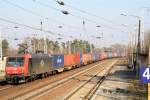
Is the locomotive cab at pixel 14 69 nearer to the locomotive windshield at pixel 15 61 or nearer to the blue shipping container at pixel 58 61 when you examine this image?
the locomotive windshield at pixel 15 61

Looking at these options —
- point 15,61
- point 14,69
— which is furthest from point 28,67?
point 14,69

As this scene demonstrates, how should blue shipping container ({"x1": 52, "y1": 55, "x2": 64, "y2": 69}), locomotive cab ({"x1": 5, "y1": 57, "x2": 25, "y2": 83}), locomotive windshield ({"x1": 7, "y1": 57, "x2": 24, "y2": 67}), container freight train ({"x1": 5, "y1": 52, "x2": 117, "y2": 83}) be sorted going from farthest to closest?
blue shipping container ({"x1": 52, "y1": 55, "x2": 64, "y2": 69})
locomotive windshield ({"x1": 7, "y1": 57, "x2": 24, "y2": 67})
container freight train ({"x1": 5, "y1": 52, "x2": 117, "y2": 83})
locomotive cab ({"x1": 5, "y1": 57, "x2": 25, "y2": 83})

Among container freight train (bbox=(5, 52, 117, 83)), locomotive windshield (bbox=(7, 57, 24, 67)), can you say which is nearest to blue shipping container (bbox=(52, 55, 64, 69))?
container freight train (bbox=(5, 52, 117, 83))

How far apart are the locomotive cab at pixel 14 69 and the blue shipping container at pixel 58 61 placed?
12.5 meters

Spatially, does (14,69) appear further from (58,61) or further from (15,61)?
(58,61)

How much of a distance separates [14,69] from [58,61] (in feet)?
55.9

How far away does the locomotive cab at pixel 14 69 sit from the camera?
3412 cm

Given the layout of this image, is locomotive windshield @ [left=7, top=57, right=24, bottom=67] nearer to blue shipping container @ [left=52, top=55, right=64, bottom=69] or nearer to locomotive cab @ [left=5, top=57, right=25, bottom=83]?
locomotive cab @ [left=5, top=57, right=25, bottom=83]

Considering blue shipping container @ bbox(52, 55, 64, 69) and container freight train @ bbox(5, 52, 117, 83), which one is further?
blue shipping container @ bbox(52, 55, 64, 69)

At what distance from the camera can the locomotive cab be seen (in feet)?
112

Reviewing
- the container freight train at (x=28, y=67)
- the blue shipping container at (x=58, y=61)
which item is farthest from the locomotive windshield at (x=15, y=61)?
the blue shipping container at (x=58, y=61)

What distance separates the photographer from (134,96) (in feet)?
85.7

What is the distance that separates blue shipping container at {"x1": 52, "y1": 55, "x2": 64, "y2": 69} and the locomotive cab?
12.5 meters

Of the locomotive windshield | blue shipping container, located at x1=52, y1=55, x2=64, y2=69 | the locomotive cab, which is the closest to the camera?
the locomotive cab
